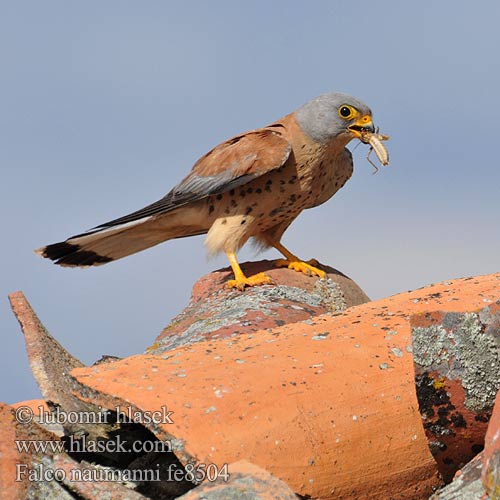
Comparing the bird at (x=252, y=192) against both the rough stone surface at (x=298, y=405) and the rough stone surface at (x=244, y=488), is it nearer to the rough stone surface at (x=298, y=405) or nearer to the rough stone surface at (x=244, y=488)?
the rough stone surface at (x=298, y=405)

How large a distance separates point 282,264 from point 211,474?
4148 mm

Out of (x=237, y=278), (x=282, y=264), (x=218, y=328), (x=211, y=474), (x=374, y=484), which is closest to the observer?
(x=211, y=474)

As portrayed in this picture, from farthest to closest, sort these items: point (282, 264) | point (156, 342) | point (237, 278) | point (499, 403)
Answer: point (282, 264)
point (237, 278)
point (156, 342)
point (499, 403)

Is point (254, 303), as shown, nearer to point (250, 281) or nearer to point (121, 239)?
point (250, 281)

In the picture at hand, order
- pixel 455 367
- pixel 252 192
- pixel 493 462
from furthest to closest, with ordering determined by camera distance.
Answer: pixel 252 192 < pixel 455 367 < pixel 493 462

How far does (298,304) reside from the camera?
543 cm

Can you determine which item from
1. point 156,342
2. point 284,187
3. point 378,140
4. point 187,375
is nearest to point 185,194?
point 284,187

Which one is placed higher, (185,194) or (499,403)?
(185,194)

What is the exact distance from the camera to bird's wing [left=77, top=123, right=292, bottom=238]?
668 cm

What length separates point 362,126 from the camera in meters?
7.21

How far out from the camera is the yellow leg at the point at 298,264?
6499 mm

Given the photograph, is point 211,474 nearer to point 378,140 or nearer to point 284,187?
point 284,187

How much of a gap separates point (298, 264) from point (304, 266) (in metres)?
0.07

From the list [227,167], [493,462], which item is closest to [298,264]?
[227,167]
